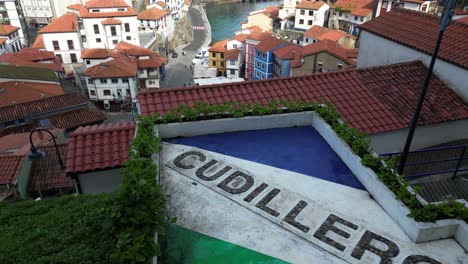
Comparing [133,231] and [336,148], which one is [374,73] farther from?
[133,231]

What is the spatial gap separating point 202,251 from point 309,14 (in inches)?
2911

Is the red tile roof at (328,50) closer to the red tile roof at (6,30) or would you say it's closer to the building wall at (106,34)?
the building wall at (106,34)

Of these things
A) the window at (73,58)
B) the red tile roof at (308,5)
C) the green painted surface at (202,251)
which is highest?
the green painted surface at (202,251)

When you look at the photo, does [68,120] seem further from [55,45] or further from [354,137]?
[55,45]

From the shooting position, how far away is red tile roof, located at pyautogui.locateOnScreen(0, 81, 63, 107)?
3216 cm

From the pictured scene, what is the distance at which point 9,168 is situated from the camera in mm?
16828

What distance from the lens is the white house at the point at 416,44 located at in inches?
471

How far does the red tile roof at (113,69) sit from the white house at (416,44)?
32530mm

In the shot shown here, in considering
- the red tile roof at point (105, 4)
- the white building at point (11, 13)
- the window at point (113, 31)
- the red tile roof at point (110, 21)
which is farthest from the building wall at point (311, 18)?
the white building at point (11, 13)

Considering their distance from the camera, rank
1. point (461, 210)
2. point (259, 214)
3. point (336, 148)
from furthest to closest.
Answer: point (336, 148), point (259, 214), point (461, 210)

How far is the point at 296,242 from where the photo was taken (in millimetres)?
5914

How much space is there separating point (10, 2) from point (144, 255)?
7353 cm

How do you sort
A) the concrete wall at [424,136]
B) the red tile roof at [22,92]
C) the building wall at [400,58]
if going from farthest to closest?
1. the red tile roof at [22,92]
2. the building wall at [400,58]
3. the concrete wall at [424,136]

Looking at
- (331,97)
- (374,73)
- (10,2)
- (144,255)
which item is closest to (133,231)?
(144,255)
